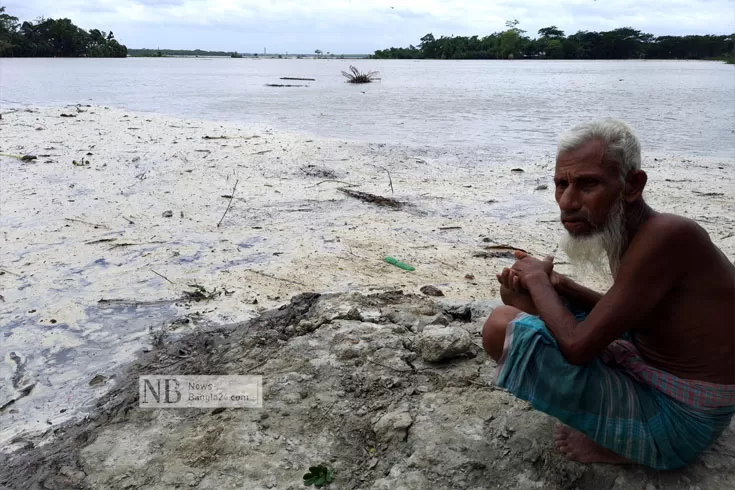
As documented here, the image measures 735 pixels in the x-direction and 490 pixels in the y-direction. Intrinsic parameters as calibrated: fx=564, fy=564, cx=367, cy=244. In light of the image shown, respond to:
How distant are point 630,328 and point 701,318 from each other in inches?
8.5

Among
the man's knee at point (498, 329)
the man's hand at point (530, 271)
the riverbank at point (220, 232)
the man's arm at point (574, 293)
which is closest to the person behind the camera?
the man's knee at point (498, 329)

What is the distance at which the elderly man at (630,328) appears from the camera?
1.70 meters

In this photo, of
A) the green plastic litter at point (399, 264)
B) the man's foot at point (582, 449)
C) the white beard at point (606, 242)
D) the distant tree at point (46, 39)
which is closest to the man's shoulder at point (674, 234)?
the white beard at point (606, 242)

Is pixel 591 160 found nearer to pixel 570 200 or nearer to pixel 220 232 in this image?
pixel 570 200

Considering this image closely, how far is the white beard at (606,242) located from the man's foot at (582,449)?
24.3 inches

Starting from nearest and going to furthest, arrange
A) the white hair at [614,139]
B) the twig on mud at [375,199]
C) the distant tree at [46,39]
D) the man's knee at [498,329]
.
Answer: the white hair at [614,139] < the man's knee at [498,329] < the twig on mud at [375,199] < the distant tree at [46,39]

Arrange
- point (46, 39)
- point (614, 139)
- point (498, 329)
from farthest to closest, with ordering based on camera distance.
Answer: point (46, 39) → point (498, 329) → point (614, 139)

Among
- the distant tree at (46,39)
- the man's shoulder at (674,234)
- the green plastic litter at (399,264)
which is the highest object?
the distant tree at (46,39)

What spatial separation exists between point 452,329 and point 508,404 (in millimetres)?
555

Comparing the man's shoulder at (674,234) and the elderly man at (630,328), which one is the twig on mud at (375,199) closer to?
the elderly man at (630,328)

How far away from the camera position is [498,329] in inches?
76.6

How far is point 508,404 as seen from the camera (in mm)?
2434

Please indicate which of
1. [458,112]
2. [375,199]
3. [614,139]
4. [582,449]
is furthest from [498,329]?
[458,112]

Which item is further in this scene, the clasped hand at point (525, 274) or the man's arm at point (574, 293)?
the man's arm at point (574, 293)
